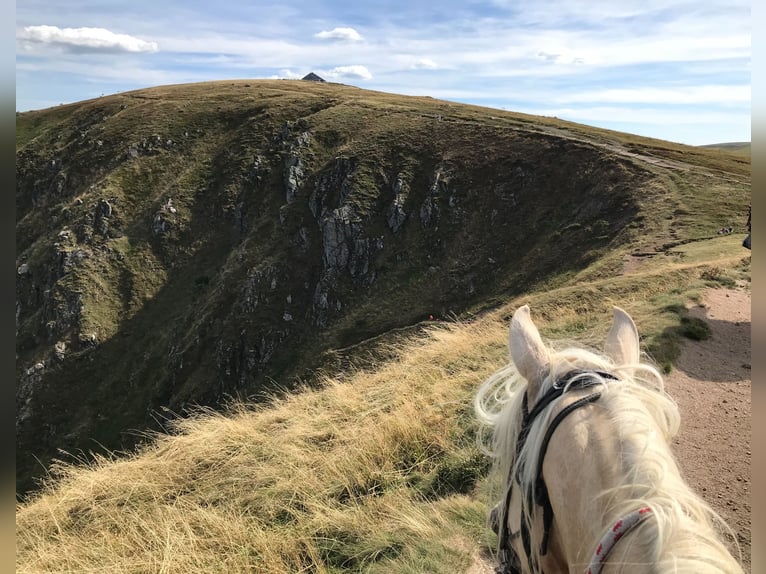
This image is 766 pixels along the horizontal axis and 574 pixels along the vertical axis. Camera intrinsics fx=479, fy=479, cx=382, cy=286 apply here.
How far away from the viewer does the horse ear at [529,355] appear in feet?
6.30

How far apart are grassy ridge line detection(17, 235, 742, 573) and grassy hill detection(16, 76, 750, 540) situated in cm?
4

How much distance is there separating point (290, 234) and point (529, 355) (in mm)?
55374

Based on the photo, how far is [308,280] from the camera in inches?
2035

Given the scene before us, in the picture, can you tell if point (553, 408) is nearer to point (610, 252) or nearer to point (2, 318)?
point (2, 318)

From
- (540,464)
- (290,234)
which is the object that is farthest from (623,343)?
(290,234)

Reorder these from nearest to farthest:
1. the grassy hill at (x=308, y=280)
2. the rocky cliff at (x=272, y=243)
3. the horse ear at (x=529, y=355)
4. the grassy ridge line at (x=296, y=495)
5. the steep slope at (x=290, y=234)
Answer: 1. the horse ear at (x=529, y=355)
2. the grassy ridge line at (x=296, y=495)
3. the grassy hill at (x=308, y=280)
4. the steep slope at (x=290, y=234)
5. the rocky cliff at (x=272, y=243)

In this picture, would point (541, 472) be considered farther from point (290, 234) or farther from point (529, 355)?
point (290, 234)

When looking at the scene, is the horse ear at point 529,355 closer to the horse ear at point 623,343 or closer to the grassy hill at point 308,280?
the horse ear at point 623,343

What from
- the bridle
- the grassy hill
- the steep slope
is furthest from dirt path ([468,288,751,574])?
the steep slope

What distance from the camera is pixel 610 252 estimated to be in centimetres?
2756

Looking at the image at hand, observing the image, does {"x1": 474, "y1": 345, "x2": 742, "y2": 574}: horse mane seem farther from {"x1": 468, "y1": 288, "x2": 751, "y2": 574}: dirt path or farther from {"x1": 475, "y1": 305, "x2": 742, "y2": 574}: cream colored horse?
{"x1": 468, "y1": 288, "x2": 751, "y2": 574}: dirt path

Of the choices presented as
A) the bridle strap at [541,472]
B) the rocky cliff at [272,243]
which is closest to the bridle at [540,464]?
the bridle strap at [541,472]

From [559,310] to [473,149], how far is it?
4116cm

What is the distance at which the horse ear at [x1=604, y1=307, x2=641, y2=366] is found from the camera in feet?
7.00
